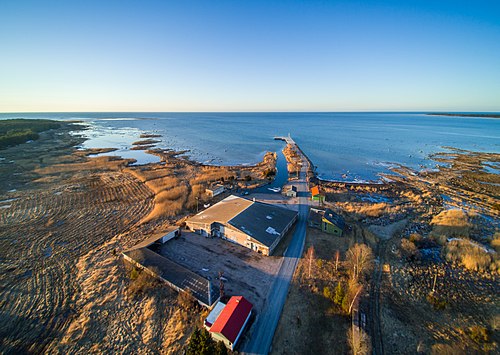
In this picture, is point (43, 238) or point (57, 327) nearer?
point (57, 327)

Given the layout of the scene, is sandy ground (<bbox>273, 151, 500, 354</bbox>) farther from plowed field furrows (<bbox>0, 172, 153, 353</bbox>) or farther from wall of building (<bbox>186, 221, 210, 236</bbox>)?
plowed field furrows (<bbox>0, 172, 153, 353</bbox>)

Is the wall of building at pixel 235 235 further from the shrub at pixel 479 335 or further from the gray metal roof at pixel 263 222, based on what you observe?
the shrub at pixel 479 335

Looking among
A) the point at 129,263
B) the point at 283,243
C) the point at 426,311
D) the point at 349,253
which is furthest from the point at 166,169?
the point at 426,311

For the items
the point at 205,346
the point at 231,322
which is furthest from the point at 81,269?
the point at 231,322

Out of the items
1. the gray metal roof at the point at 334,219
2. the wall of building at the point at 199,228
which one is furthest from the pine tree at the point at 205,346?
the gray metal roof at the point at 334,219

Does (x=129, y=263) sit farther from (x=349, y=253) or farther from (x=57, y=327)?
(x=349, y=253)

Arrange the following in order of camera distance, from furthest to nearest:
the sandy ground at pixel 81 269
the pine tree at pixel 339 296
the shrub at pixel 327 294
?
the shrub at pixel 327 294
the pine tree at pixel 339 296
the sandy ground at pixel 81 269
